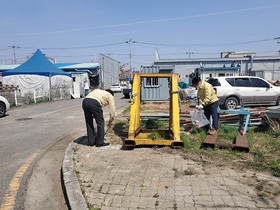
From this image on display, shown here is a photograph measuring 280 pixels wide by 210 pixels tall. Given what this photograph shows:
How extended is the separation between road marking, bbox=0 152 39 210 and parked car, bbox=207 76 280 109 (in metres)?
9.86

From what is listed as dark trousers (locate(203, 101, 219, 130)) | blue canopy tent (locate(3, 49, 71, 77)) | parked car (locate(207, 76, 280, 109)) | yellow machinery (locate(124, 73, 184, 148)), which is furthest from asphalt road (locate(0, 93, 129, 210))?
blue canopy tent (locate(3, 49, 71, 77))

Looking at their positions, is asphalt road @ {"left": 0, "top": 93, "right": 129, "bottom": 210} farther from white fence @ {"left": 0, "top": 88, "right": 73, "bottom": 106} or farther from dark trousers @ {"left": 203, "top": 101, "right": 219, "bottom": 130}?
white fence @ {"left": 0, "top": 88, "right": 73, "bottom": 106}

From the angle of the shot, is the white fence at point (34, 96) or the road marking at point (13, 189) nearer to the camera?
the road marking at point (13, 189)

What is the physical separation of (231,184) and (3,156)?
4.95 metres

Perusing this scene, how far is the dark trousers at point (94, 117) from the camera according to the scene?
21.5 feet

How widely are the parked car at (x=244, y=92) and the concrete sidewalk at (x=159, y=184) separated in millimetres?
8323

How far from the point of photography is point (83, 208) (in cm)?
355

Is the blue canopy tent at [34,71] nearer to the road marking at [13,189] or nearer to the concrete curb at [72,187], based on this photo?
the road marking at [13,189]

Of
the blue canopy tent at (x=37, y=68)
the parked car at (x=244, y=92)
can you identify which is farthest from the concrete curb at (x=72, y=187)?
the blue canopy tent at (x=37, y=68)

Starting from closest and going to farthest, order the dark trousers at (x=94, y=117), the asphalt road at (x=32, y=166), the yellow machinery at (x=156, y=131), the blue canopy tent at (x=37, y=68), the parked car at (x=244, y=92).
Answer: the asphalt road at (x=32, y=166) < the yellow machinery at (x=156, y=131) < the dark trousers at (x=94, y=117) < the parked car at (x=244, y=92) < the blue canopy tent at (x=37, y=68)

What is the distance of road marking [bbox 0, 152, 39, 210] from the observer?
12.7 feet

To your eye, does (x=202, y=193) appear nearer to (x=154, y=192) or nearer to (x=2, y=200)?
(x=154, y=192)

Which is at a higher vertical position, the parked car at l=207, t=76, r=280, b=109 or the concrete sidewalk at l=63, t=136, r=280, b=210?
the parked car at l=207, t=76, r=280, b=109

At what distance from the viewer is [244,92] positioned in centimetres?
1345
